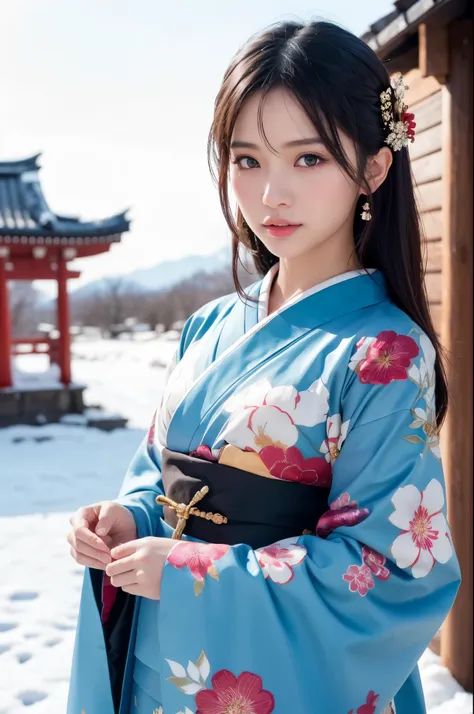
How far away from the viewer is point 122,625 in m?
1.42

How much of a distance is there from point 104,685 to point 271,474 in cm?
57

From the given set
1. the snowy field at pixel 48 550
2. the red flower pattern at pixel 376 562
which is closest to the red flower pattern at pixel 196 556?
the red flower pattern at pixel 376 562

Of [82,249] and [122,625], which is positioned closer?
[122,625]

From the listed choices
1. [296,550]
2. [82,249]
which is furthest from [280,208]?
[82,249]

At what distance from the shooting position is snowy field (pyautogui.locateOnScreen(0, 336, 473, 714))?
9.80ft

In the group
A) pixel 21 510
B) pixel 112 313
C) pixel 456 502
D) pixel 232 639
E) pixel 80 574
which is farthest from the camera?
pixel 112 313

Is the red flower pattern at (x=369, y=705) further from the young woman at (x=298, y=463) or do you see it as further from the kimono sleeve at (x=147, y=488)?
the kimono sleeve at (x=147, y=488)

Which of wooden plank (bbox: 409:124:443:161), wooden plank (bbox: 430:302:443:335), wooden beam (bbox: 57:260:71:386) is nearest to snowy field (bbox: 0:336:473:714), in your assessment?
wooden beam (bbox: 57:260:71:386)

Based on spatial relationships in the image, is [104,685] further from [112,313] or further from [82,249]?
[112,313]

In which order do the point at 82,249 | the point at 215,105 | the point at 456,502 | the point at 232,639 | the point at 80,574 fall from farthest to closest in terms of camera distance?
the point at 82,249, the point at 80,574, the point at 456,502, the point at 215,105, the point at 232,639

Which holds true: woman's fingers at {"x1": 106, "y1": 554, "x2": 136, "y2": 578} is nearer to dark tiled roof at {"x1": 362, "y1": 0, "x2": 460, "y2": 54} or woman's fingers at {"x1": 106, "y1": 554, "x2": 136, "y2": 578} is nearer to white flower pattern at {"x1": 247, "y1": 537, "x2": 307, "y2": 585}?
white flower pattern at {"x1": 247, "y1": 537, "x2": 307, "y2": 585}

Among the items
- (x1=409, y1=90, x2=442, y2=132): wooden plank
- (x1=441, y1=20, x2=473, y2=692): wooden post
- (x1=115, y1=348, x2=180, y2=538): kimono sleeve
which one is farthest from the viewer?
(x1=409, y1=90, x2=442, y2=132): wooden plank

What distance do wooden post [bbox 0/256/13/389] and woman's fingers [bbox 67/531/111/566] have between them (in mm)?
9877

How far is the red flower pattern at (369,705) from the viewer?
3.75 ft
